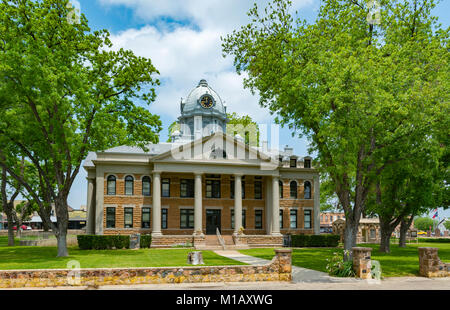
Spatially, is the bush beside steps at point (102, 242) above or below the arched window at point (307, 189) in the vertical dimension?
below

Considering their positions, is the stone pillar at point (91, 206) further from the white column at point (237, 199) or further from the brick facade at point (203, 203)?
the white column at point (237, 199)

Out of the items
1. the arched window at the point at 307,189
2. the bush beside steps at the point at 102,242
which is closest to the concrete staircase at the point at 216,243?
the bush beside steps at the point at 102,242

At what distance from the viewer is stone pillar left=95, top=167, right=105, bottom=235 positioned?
3666 cm

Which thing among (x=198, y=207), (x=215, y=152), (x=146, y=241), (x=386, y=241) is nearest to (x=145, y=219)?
(x=146, y=241)

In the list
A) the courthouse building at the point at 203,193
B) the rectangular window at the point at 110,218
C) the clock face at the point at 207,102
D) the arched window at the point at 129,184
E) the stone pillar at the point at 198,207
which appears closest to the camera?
the stone pillar at the point at 198,207

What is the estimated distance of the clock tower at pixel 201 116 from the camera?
53156 mm

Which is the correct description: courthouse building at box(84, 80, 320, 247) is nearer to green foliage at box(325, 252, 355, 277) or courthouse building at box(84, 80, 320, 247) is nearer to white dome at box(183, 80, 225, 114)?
white dome at box(183, 80, 225, 114)

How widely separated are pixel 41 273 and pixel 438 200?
1048 inches

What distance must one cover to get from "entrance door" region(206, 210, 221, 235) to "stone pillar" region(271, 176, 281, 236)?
18.4 feet

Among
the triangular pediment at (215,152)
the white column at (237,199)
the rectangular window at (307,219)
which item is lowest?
the rectangular window at (307,219)

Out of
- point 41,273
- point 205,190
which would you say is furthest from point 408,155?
point 205,190

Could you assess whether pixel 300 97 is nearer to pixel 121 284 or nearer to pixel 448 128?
pixel 448 128

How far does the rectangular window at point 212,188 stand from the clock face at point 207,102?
52.0 ft

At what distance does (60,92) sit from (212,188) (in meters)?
21.1
